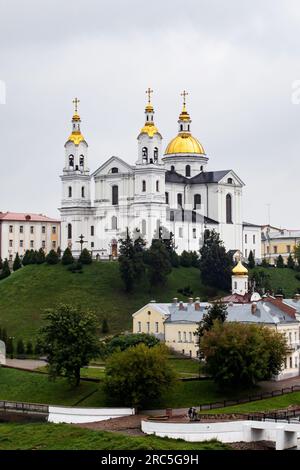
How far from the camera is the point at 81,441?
155 feet

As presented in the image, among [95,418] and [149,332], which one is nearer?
[95,418]

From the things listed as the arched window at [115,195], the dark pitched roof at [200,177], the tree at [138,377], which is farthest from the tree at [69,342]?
the dark pitched roof at [200,177]

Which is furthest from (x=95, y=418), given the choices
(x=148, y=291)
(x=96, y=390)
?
Answer: (x=148, y=291)

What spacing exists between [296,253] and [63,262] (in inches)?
972

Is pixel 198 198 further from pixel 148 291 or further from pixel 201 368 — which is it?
pixel 201 368

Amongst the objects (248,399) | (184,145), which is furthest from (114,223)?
(248,399)

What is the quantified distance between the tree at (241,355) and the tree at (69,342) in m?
5.85

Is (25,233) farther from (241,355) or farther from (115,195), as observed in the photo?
(241,355)

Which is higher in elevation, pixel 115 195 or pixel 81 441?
pixel 115 195

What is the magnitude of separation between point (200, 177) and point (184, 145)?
4.94 metres

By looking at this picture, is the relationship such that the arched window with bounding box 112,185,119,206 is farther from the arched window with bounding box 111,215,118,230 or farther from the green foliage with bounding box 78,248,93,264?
the green foliage with bounding box 78,248,93,264
